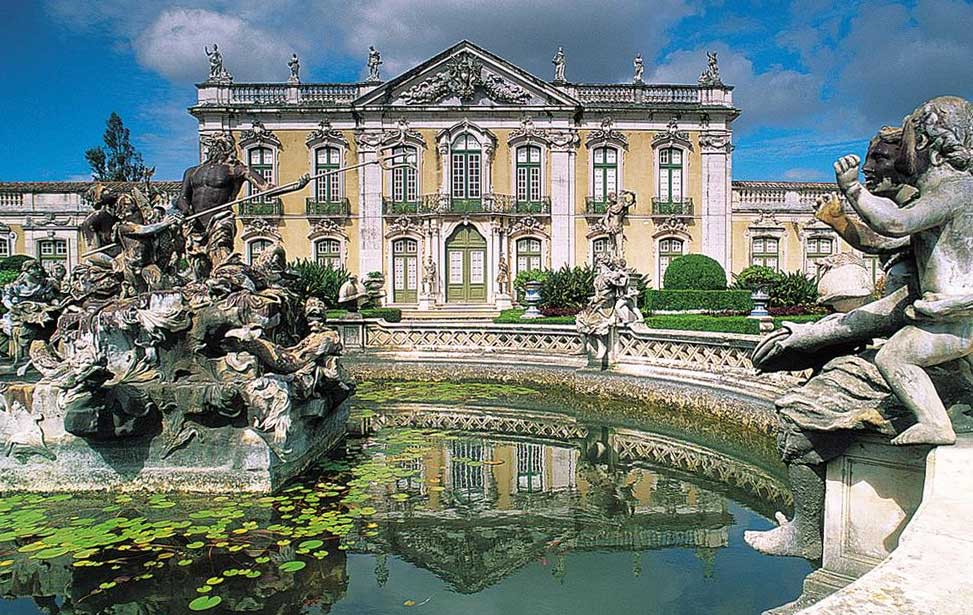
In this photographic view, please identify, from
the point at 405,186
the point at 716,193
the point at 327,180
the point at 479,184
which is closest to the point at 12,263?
the point at 327,180

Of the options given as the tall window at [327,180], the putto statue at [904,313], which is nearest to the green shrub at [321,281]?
the tall window at [327,180]

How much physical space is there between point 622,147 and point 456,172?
7.15 meters

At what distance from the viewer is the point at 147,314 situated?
5.55 m

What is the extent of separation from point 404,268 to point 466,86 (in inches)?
316

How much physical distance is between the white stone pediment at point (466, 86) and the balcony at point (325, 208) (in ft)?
14.0

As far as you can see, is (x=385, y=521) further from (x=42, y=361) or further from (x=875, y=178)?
(x=875, y=178)

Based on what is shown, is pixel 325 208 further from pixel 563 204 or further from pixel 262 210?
pixel 563 204

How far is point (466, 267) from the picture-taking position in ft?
97.2

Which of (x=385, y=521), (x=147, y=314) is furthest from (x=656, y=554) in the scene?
(x=147, y=314)

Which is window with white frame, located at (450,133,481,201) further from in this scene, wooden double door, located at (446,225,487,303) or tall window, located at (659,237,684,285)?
tall window, located at (659,237,684,285)

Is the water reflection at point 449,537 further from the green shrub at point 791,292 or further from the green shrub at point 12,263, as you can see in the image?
the green shrub at point 12,263

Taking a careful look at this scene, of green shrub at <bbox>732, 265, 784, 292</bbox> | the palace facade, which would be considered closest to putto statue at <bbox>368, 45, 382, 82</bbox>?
the palace facade

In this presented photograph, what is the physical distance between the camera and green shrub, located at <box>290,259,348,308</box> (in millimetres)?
24859

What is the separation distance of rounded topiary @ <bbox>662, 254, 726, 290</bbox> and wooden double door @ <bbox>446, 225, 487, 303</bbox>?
8616 millimetres
